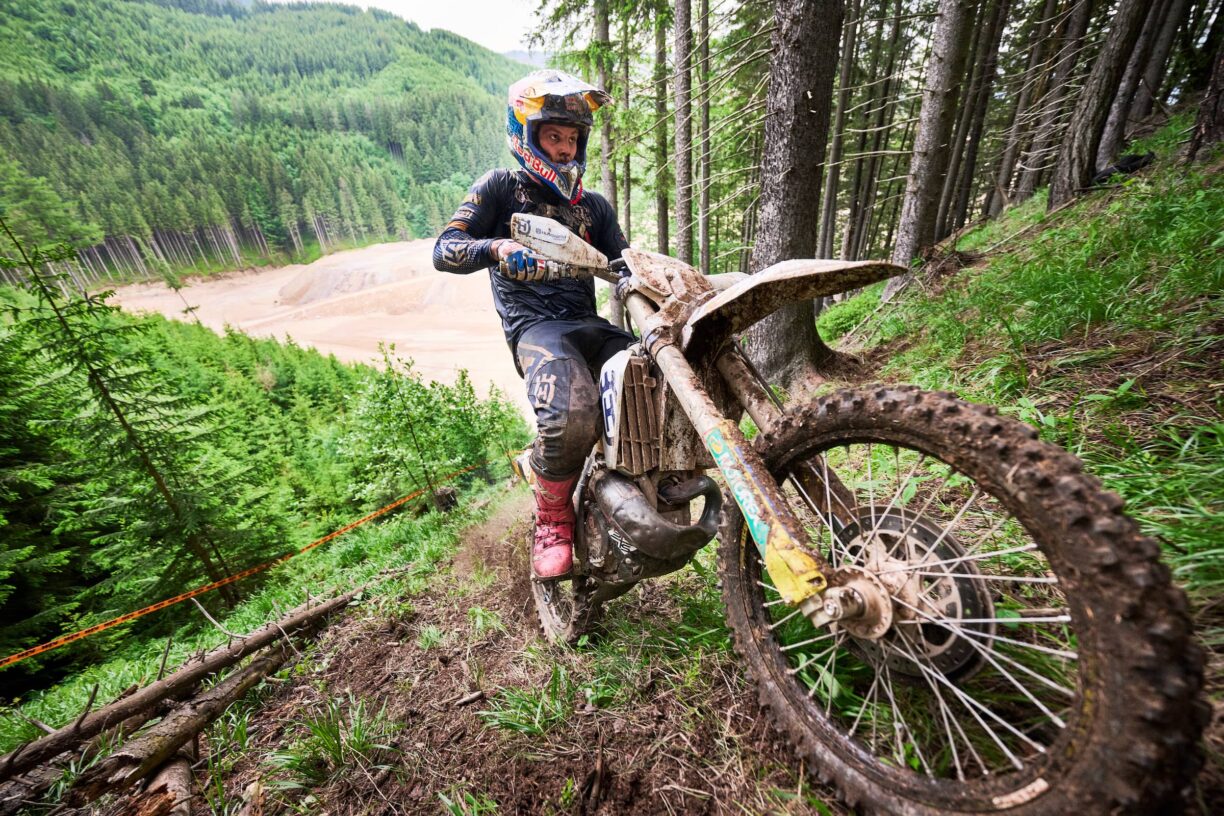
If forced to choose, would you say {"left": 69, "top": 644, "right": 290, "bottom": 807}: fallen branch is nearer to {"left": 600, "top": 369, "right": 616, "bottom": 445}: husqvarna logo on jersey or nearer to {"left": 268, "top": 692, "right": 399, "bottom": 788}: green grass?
{"left": 268, "top": 692, "right": 399, "bottom": 788}: green grass

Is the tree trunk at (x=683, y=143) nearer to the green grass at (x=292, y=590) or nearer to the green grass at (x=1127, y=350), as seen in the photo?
the green grass at (x=1127, y=350)

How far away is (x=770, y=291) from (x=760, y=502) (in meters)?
0.86

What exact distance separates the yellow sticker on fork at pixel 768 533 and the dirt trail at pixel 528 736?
0.72 meters

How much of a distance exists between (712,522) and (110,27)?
197223 millimetres

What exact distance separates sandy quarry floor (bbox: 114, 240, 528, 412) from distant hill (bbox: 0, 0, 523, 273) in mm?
9215

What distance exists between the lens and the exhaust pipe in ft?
6.49

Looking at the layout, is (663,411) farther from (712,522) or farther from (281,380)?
(281,380)

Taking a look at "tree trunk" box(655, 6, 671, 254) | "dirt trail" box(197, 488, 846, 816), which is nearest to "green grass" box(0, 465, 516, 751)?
"dirt trail" box(197, 488, 846, 816)

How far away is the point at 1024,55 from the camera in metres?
14.1

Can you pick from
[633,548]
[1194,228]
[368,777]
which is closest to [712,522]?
[633,548]

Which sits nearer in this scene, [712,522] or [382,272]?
[712,522]

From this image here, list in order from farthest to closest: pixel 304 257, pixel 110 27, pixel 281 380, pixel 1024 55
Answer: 1. pixel 110 27
2. pixel 304 257
3. pixel 281 380
4. pixel 1024 55

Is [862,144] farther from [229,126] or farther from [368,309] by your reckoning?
[229,126]

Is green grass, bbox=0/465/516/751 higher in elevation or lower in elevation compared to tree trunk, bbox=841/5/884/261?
lower
